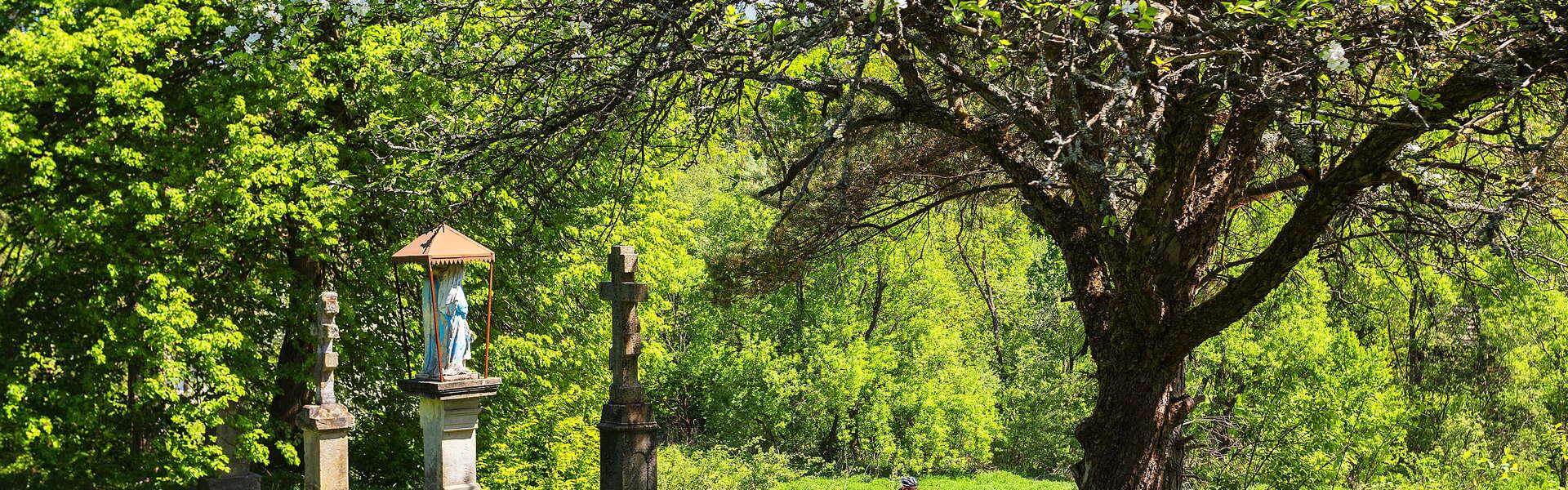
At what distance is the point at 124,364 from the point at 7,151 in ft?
10.4

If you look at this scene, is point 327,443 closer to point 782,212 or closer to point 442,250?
point 442,250

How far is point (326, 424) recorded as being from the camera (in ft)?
34.2

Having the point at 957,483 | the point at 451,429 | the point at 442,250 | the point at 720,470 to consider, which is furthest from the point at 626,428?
the point at 957,483

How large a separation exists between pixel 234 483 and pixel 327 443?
3902 millimetres

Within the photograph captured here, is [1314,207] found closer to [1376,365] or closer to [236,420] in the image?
[236,420]

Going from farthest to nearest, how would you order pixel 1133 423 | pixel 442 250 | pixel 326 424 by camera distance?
pixel 326 424 < pixel 442 250 < pixel 1133 423

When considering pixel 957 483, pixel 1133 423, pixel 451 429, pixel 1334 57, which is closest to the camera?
pixel 1334 57

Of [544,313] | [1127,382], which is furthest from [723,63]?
[544,313]

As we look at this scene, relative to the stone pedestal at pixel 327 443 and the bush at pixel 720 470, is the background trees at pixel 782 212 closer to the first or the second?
the stone pedestal at pixel 327 443

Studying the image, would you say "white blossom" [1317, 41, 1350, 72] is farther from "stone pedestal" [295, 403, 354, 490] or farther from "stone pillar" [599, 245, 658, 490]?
"stone pedestal" [295, 403, 354, 490]

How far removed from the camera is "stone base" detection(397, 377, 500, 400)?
8.75 m

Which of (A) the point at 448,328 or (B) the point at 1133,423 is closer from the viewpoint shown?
(B) the point at 1133,423

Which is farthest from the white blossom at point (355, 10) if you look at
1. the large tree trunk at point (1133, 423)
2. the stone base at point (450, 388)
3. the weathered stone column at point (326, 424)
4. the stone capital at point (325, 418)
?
the large tree trunk at point (1133, 423)

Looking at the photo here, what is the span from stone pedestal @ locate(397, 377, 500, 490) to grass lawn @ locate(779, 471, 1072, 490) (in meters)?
18.9
